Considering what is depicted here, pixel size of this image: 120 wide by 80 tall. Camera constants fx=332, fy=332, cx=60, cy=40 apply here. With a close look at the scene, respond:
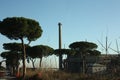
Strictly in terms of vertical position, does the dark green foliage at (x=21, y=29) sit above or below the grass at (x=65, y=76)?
above

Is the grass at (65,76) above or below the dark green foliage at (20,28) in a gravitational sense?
below

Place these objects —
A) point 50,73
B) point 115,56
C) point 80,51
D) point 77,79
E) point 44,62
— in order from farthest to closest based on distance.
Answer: point 80,51 → point 44,62 → point 50,73 → point 77,79 → point 115,56

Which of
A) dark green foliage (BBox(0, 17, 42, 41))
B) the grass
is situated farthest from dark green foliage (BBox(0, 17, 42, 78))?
the grass

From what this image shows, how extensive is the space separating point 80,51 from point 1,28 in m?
17.1

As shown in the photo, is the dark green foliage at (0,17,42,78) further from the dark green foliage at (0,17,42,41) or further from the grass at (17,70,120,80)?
the grass at (17,70,120,80)

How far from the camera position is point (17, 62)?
53.7m

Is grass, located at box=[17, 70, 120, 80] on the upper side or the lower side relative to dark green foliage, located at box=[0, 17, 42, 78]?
lower

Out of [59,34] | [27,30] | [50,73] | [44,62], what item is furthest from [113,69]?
[59,34]

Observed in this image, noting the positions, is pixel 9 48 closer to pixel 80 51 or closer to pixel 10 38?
pixel 80 51

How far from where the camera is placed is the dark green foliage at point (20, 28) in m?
33.6

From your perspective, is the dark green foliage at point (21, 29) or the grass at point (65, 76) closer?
the grass at point (65, 76)

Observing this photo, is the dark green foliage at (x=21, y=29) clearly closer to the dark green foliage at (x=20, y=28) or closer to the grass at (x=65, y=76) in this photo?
the dark green foliage at (x=20, y=28)

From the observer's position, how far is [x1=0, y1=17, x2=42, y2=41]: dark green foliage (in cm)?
3359

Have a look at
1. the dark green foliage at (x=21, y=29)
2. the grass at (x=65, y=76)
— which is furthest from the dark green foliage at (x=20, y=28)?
the grass at (x=65, y=76)
